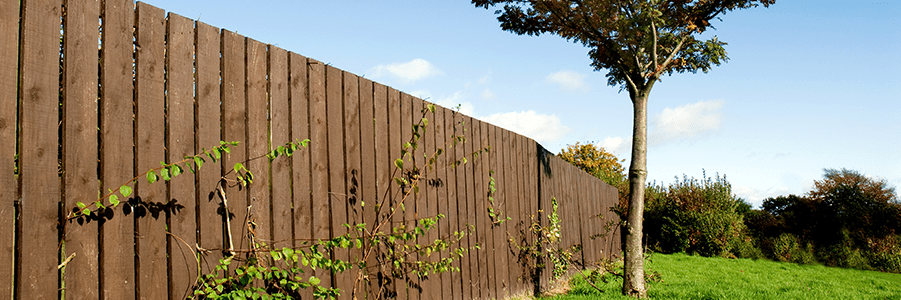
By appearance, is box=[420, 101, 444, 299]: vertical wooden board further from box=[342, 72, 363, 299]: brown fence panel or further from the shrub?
the shrub

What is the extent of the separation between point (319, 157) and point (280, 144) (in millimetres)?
313

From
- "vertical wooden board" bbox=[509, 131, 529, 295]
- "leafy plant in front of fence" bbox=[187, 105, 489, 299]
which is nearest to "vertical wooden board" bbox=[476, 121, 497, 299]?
"leafy plant in front of fence" bbox=[187, 105, 489, 299]

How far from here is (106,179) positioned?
218 cm

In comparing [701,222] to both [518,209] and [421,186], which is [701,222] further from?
[421,186]

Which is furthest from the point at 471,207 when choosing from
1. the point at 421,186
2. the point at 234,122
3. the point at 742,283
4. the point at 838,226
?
the point at 838,226

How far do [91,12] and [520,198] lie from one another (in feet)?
15.5

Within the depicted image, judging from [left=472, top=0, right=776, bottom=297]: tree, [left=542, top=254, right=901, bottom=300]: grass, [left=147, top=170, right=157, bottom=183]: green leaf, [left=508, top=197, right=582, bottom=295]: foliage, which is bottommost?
[left=542, top=254, right=901, bottom=300]: grass

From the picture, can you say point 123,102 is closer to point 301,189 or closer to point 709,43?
point 301,189

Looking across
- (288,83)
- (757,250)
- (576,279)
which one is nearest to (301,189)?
(288,83)

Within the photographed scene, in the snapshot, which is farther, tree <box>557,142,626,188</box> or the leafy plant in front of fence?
tree <box>557,142,626,188</box>

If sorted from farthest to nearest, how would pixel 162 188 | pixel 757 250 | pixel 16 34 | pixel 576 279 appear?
pixel 757 250 < pixel 576 279 < pixel 162 188 < pixel 16 34

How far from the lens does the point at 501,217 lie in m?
5.62

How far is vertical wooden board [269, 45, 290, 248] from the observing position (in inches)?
114

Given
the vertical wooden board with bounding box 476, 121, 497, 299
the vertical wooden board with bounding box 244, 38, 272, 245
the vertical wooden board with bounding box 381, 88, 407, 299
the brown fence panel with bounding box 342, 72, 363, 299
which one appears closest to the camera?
the vertical wooden board with bounding box 244, 38, 272, 245
